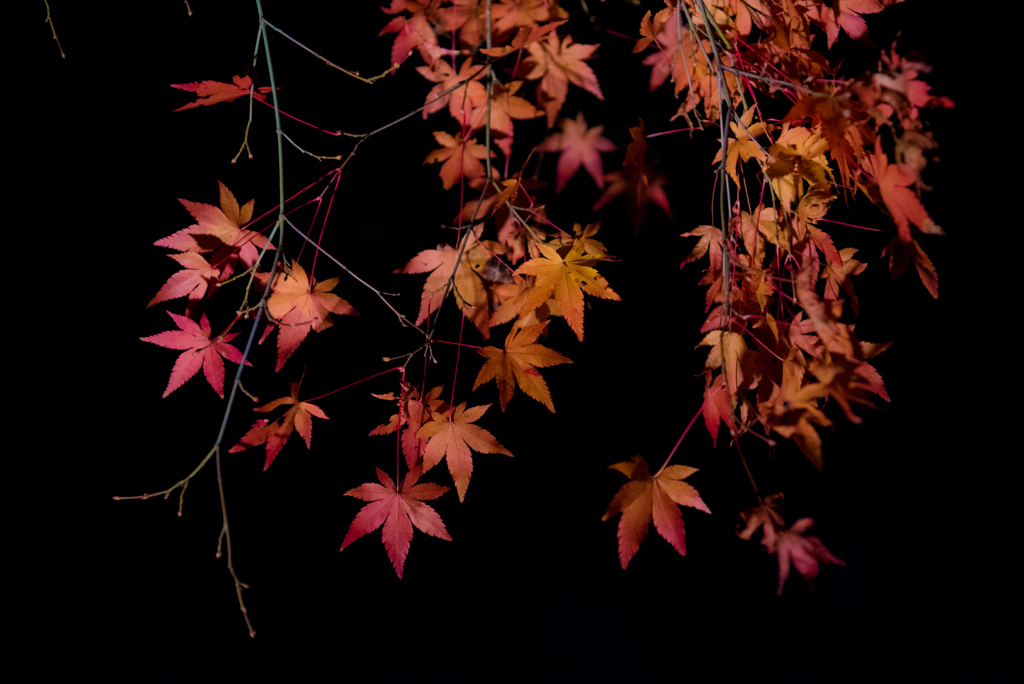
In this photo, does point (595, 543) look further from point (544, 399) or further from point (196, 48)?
point (196, 48)

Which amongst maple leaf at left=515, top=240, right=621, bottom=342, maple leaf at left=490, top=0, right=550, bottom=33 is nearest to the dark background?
maple leaf at left=490, top=0, right=550, bottom=33

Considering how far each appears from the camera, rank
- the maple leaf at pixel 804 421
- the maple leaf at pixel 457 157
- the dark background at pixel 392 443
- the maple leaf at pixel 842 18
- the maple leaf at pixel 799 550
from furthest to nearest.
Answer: the dark background at pixel 392 443
the maple leaf at pixel 457 157
the maple leaf at pixel 842 18
the maple leaf at pixel 799 550
the maple leaf at pixel 804 421

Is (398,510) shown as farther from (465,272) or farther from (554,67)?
(554,67)

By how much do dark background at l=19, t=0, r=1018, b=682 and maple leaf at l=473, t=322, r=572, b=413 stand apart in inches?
34.7

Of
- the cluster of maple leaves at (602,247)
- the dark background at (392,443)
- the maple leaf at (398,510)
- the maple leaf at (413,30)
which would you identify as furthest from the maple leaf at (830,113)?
the dark background at (392,443)

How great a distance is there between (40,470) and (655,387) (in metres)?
2.10

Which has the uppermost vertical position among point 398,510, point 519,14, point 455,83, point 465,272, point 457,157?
point 519,14

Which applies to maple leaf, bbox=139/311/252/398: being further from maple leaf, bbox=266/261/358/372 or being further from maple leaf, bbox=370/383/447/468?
maple leaf, bbox=370/383/447/468

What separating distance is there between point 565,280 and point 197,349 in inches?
24.4

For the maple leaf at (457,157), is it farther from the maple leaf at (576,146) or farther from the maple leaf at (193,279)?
the maple leaf at (193,279)

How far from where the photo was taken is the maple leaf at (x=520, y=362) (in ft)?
2.55

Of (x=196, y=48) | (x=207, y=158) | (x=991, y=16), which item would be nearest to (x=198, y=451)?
(x=207, y=158)

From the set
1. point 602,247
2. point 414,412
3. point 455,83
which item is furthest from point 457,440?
point 455,83

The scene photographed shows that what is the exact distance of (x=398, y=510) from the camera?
0.92 meters
